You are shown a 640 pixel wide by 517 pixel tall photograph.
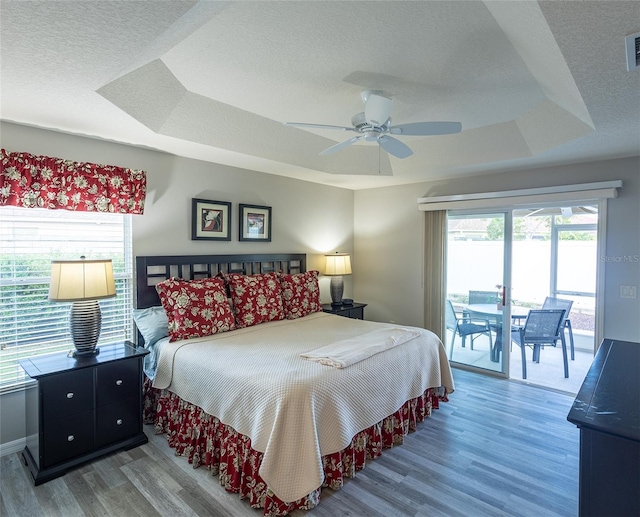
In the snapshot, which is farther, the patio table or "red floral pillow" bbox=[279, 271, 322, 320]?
the patio table

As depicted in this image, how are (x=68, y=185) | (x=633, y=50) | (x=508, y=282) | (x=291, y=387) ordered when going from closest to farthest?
(x=633, y=50) < (x=291, y=387) < (x=68, y=185) < (x=508, y=282)

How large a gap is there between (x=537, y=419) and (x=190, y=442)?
301 centimetres

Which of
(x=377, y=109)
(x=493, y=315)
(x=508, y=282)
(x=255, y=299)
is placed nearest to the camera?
(x=377, y=109)

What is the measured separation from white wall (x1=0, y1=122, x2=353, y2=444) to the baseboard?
0.09ft

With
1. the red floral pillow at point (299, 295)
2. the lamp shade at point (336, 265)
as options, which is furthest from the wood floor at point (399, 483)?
the lamp shade at point (336, 265)

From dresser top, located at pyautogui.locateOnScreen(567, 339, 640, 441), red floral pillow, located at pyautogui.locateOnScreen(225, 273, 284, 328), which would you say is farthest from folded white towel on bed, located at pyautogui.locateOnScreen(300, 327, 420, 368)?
dresser top, located at pyautogui.locateOnScreen(567, 339, 640, 441)

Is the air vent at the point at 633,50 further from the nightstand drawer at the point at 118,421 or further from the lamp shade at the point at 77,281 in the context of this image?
the nightstand drawer at the point at 118,421

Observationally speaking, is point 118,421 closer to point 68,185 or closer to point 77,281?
point 77,281

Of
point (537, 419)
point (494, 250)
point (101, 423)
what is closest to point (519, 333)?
point (494, 250)

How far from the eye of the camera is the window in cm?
266

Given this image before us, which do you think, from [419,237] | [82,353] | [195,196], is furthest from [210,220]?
[419,237]

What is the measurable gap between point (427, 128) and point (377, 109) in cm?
37

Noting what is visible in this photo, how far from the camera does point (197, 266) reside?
376cm

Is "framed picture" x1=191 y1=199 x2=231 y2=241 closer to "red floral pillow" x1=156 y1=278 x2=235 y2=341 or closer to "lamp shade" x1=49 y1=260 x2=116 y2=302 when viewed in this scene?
"red floral pillow" x1=156 y1=278 x2=235 y2=341
